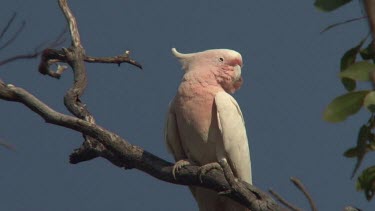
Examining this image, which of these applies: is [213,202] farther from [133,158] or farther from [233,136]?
[133,158]

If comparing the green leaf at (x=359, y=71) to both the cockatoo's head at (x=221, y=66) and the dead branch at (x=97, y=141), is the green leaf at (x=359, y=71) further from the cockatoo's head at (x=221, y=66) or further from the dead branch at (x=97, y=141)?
the cockatoo's head at (x=221, y=66)

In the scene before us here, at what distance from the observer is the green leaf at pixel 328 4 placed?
39.4 inches

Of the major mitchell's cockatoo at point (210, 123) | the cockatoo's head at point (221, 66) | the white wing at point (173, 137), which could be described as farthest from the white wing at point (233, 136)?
the white wing at point (173, 137)

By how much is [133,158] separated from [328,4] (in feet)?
6.72

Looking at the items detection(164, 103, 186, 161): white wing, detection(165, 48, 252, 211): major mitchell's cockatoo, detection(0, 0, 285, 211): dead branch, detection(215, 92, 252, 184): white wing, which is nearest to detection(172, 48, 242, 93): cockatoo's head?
detection(165, 48, 252, 211): major mitchell's cockatoo

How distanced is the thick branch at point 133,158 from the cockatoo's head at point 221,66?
2.76ft

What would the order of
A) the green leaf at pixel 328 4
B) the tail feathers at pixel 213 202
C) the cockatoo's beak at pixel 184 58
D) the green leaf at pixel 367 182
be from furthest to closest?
the cockatoo's beak at pixel 184 58 → the tail feathers at pixel 213 202 → the green leaf at pixel 367 182 → the green leaf at pixel 328 4

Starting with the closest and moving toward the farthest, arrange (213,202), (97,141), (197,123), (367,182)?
(367,182), (97,141), (197,123), (213,202)

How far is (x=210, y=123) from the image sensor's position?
352cm

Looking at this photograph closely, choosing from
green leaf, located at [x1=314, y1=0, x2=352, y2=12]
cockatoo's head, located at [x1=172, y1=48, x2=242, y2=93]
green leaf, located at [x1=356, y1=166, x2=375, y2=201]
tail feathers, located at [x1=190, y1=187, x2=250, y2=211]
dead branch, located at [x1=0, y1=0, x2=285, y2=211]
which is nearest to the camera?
green leaf, located at [x1=314, y1=0, x2=352, y2=12]

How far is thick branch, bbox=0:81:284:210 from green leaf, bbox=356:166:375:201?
2.79 ft

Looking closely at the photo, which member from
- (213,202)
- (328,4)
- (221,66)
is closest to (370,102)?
(328,4)

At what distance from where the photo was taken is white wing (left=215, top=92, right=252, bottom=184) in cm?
345

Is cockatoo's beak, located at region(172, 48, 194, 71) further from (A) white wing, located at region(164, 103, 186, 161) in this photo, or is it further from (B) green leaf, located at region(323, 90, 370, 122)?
(B) green leaf, located at region(323, 90, 370, 122)
